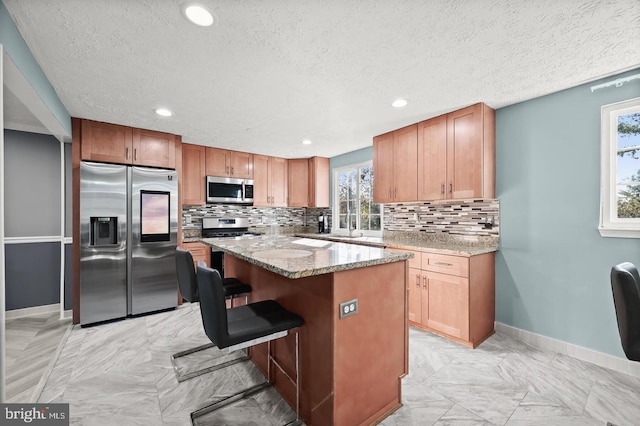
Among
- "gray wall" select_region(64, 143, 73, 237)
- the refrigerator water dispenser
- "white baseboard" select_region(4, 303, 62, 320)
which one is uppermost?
"gray wall" select_region(64, 143, 73, 237)

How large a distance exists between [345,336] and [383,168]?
2694mm

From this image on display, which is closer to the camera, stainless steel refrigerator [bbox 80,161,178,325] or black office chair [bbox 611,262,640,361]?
black office chair [bbox 611,262,640,361]

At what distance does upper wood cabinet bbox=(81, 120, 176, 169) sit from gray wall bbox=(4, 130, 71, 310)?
1.76ft

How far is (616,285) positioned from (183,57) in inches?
116

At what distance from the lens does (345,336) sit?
1503 mm

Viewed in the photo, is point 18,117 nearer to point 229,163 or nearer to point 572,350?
point 229,163

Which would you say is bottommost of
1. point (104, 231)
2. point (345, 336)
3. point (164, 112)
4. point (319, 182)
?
point (345, 336)

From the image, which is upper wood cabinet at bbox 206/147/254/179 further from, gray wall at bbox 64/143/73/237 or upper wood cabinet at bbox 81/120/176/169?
gray wall at bbox 64/143/73/237

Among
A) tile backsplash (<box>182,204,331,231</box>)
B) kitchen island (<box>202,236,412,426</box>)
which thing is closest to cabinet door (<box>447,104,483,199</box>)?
kitchen island (<box>202,236,412,426</box>)

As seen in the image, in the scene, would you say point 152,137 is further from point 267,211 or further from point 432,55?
point 432,55

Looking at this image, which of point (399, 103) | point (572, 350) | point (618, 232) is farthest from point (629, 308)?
point (399, 103)

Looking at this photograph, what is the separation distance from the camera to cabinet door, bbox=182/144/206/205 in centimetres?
427

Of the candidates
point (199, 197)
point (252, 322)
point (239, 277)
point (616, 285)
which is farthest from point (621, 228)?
point (199, 197)

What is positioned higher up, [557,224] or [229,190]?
[229,190]
